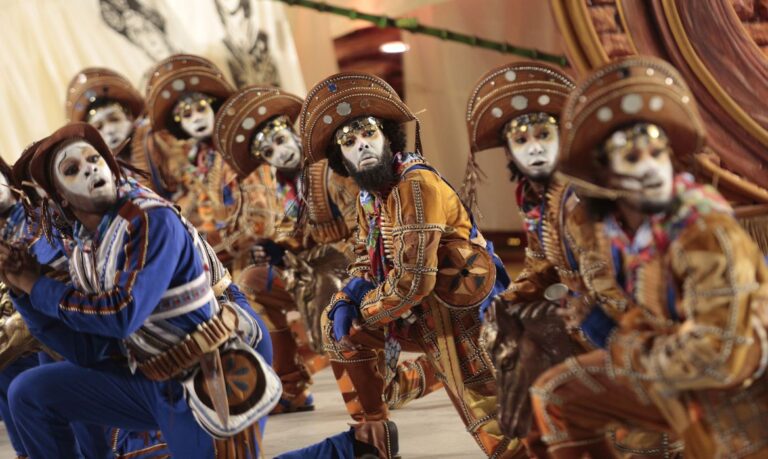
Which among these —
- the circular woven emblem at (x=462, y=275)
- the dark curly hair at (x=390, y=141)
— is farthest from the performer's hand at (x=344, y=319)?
the dark curly hair at (x=390, y=141)

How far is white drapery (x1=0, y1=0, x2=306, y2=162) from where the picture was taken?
28.5 feet

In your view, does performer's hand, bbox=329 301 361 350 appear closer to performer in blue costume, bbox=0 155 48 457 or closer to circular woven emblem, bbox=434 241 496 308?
circular woven emblem, bbox=434 241 496 308

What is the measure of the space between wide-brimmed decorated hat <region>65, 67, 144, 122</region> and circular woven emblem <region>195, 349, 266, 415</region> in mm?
3615

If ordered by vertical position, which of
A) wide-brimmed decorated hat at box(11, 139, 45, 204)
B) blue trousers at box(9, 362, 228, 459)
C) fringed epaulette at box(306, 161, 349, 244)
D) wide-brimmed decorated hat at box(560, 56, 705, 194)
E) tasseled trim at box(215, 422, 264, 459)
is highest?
wide-brimmed decorated hat at box(11, 139, 45, 204)

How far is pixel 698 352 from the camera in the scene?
266 cm

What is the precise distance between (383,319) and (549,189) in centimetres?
83

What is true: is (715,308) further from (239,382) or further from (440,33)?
(440,33)

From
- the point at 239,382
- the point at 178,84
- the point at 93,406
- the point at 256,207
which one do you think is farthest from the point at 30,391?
the point at 178,84

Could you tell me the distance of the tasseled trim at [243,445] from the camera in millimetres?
3811

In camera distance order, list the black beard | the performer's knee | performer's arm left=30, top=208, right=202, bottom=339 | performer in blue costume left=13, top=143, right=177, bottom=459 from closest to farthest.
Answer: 1. performer's arm left=30, top=208, right=202, bottom=339
2. the performer's knee
3. performer in blue costume left=13, top=143, right=177, bottom=459
4. the black beard

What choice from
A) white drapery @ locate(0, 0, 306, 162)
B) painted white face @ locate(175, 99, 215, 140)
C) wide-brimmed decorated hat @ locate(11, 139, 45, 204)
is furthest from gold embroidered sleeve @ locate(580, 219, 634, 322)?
white drapery @ locate(0, 0, 306, 162)

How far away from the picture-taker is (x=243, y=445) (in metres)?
3.85

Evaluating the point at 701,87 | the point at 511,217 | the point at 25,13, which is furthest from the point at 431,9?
the point at 701,87

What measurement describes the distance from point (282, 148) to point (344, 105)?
1.50 metres
